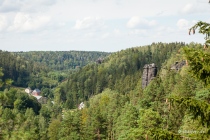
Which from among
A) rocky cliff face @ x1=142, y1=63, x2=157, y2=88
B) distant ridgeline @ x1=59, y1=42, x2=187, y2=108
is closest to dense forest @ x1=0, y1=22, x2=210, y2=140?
distant ridgeline @ x1=59, y1=42, x2=187, y2=108

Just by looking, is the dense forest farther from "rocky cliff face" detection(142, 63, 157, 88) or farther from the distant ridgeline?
"rocky cliff face" detection(142, 63, 157, 88)

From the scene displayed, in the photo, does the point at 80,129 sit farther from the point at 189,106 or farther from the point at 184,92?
the point at 189,106

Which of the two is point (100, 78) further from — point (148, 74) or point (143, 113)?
point (143, 113)

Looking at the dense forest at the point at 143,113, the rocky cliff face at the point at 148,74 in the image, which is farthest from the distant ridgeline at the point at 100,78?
the rocky cliff face at the point at 148,74

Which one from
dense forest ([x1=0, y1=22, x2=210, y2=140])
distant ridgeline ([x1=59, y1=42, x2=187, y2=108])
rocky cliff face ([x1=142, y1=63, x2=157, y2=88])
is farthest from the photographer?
distant ridgeline ([x1=59, y1=42, x2=187, y2=108])

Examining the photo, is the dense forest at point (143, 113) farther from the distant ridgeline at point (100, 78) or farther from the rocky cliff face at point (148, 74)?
the rocky cliff face at point (148, 74)

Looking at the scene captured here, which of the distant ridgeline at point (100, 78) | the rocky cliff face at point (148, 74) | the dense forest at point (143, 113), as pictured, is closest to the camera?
the dense forest at point (143, 113)

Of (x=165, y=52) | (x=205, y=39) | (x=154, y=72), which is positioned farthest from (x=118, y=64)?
(x=205, y=39)

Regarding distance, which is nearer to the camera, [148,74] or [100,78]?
[148,74]

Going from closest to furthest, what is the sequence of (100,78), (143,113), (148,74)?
(143,113)
(148,74)
(100,78)

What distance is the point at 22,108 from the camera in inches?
5039

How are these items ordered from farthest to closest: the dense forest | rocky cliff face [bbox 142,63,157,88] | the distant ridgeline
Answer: the distant ridgeline → rocky cliff face [bbox 142,63,157,88] → the dense forest

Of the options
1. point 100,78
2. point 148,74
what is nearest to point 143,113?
point 148,74

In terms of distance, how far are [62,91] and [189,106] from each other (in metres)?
180
